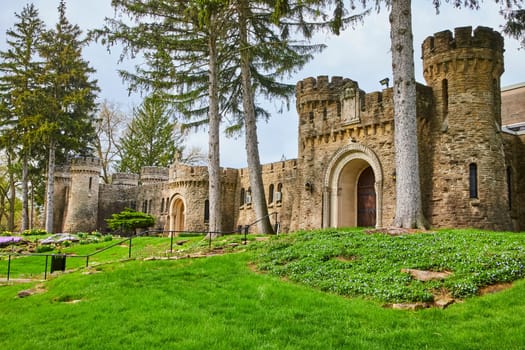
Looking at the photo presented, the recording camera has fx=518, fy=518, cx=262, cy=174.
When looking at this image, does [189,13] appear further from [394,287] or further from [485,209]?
[394,287]

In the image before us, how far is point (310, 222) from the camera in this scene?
816 inches

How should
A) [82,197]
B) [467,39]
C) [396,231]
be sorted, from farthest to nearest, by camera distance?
[82,197] < [467,39] < [396,231]

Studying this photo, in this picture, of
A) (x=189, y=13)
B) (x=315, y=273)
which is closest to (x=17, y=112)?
(x=189, y=13)

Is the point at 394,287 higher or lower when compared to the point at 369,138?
lower

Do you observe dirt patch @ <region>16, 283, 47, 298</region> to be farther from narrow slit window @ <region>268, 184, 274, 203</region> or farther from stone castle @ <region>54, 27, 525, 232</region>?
narrow slit window @ <region>268, 184, 274, 203</region>

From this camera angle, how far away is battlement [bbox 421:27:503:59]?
17.4 m

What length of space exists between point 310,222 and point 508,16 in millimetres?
10037

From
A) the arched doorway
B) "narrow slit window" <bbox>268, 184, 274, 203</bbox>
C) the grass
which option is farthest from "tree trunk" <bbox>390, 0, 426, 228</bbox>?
"narrow slit window" <bbox>268, 184, 274, 203</bbox>

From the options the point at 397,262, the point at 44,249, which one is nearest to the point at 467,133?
the point at 397,262

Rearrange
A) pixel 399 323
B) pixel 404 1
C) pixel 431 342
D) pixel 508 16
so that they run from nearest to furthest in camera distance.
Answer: pixel 431 342 → pixel 399 323 → pixel 404 1 → pixel 508 16

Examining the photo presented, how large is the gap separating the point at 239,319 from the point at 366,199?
13319 mm

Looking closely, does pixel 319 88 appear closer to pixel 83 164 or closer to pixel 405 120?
pixel 405 120

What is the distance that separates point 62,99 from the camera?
35875mm

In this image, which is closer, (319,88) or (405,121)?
(405,121)
